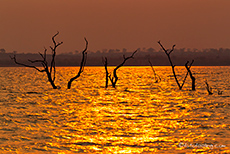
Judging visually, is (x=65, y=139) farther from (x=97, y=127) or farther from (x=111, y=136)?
(x=97, y=127)

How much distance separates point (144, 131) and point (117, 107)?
44.4 ft

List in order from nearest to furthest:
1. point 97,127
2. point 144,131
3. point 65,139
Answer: point 65,139 < point 144,131 < point 97,127

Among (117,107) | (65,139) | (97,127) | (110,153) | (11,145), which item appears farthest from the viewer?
(117,107)

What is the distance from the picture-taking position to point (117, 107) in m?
34.8

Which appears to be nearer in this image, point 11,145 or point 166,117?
point 11,145

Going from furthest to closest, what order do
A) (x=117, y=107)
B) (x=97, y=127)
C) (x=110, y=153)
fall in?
(x=117, y=107)
(x=97, y=127)
(x=110, y=153)

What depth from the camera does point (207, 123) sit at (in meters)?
24.6

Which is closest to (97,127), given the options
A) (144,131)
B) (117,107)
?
(144,131)

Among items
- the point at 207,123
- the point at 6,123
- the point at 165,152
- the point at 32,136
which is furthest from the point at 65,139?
the point at 207,123

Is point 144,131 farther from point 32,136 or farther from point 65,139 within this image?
point 32,136

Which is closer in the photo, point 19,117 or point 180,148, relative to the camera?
point 180,148

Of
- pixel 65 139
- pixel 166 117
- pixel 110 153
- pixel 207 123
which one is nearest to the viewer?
pixel 110 153

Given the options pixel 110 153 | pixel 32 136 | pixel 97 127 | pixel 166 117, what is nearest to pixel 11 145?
pixel 32 136

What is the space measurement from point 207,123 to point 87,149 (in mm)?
10029
